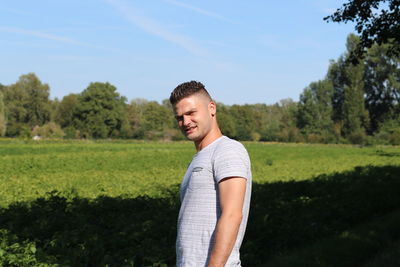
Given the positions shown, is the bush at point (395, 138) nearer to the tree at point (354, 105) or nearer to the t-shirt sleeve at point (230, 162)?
the tree at point (354, 105)

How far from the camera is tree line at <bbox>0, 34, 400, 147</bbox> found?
79794mm

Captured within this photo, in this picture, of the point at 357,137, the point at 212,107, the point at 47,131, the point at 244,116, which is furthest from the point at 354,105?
the point at 212,107

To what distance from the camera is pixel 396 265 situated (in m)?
6.38

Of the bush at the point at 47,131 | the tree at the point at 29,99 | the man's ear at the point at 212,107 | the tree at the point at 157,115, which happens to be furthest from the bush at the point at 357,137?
the man's ear at the point at 212,107

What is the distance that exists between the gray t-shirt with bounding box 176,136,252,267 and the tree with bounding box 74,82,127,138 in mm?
87518

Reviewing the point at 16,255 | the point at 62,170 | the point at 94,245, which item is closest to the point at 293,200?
the point at 94,245

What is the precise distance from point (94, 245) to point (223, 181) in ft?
16.1

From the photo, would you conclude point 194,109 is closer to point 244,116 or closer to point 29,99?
point 29,99

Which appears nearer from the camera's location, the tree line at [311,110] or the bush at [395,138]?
the bush at [395,138]

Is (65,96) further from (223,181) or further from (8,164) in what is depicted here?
(223,181)

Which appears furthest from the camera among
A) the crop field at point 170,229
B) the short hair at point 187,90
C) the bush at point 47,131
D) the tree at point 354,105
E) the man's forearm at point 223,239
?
the bush at point 47,131

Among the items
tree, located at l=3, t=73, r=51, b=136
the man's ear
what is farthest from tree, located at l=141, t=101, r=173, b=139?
the man's ear

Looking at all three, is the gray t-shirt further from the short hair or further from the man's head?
the short hair

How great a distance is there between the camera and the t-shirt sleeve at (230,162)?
87.8 inches
